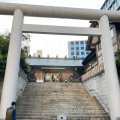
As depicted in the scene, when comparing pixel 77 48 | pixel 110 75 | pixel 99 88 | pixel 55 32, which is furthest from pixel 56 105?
pixel 77 48

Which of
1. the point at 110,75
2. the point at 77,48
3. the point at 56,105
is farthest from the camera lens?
the point at 77,48

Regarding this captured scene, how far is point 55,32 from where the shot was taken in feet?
33.0

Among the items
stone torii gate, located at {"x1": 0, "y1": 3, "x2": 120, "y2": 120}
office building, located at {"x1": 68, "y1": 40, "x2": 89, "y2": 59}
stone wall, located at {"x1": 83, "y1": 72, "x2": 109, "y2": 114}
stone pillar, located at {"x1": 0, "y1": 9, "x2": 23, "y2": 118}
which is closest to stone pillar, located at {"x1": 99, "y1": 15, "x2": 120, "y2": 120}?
stone torii gate, located at {"x1": 0, "y1": 3, "x2": 120, "y2": 120}

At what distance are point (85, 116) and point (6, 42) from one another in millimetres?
7228

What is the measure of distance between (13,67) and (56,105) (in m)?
3.84

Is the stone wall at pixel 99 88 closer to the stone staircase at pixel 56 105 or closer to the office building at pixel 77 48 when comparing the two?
the stone staircase at pixel 56 105

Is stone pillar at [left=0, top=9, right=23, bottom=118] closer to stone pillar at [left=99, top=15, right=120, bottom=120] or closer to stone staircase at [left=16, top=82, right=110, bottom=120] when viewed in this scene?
stone staircase at [left=16, top=82, right=110, bottom=120]

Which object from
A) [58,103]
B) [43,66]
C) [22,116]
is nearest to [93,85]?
[58,103]

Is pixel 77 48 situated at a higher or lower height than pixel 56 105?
higher

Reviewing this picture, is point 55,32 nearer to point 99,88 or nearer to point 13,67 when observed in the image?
point 13,67

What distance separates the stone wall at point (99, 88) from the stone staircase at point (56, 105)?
0.33m

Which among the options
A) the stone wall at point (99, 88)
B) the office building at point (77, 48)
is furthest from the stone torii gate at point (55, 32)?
the office building at point (77, 48)

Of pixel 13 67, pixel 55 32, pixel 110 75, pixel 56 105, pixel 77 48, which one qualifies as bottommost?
pixel 56 105

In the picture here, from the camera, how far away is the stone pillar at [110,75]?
8.86 m
